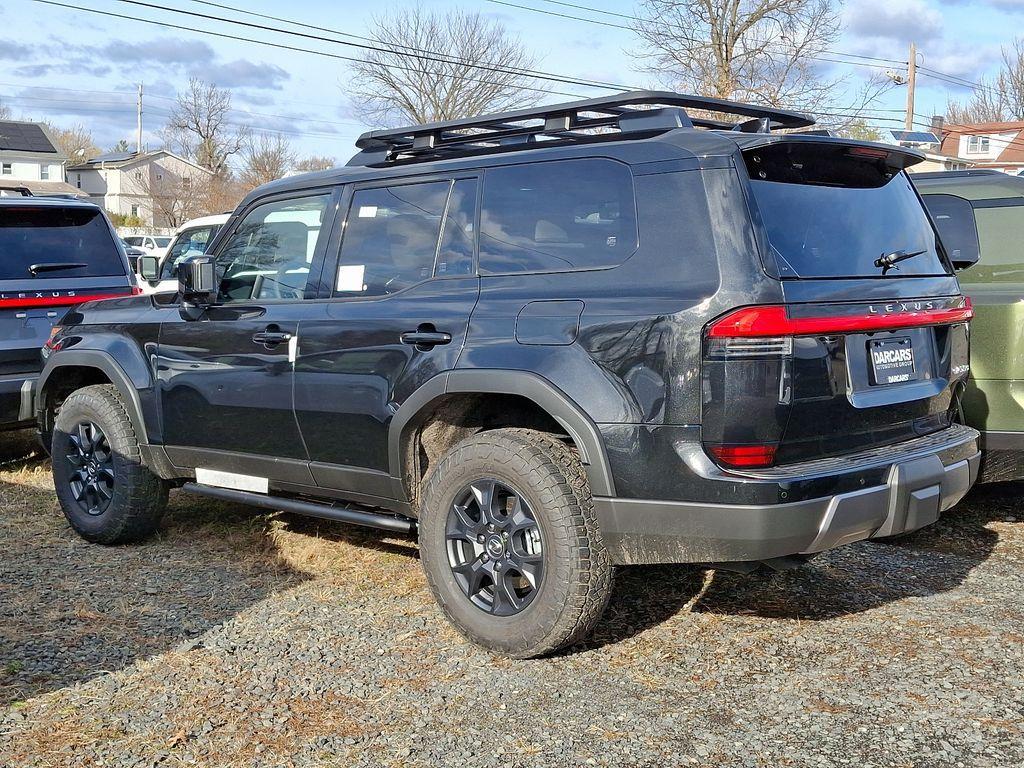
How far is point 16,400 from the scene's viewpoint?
279 inches

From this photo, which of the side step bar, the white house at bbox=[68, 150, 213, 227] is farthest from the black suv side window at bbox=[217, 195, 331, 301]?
the white house at bbox=[68, 150, 213, 227]

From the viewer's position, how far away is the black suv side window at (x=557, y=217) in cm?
384

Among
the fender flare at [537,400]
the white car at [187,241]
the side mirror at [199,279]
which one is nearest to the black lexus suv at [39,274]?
the side mirror at [199,279]

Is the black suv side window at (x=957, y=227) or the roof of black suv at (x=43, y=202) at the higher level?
the roof of black suv at (x=43, y=202)

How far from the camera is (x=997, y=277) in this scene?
552 centimetres

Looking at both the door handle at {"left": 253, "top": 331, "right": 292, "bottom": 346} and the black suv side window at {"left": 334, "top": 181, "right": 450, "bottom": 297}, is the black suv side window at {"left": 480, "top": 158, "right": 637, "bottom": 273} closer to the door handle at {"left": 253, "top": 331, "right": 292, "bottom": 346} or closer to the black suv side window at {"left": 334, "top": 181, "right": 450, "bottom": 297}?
the black suv side window at {"left": 334, "top": 181, "right": 450, "bottom": 297}

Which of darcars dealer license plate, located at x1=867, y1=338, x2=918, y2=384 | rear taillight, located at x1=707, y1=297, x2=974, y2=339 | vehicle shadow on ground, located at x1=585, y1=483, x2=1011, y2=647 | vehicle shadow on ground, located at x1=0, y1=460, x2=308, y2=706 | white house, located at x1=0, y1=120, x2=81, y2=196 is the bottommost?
vehicle shadow on ground, located at x1=585, y1=483, x2=1011, y2=647

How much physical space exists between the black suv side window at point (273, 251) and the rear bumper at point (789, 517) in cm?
196

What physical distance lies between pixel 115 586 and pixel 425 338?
2.08m

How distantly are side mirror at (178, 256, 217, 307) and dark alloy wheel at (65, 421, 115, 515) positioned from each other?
1061 millimetres

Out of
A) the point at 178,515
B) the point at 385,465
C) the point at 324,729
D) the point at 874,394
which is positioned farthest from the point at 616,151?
the point at 178,515

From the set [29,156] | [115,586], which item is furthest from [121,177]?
[115,586]

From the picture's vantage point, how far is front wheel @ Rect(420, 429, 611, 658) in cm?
379

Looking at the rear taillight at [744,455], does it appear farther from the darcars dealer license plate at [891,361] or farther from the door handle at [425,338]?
the door handle at [425,338]
